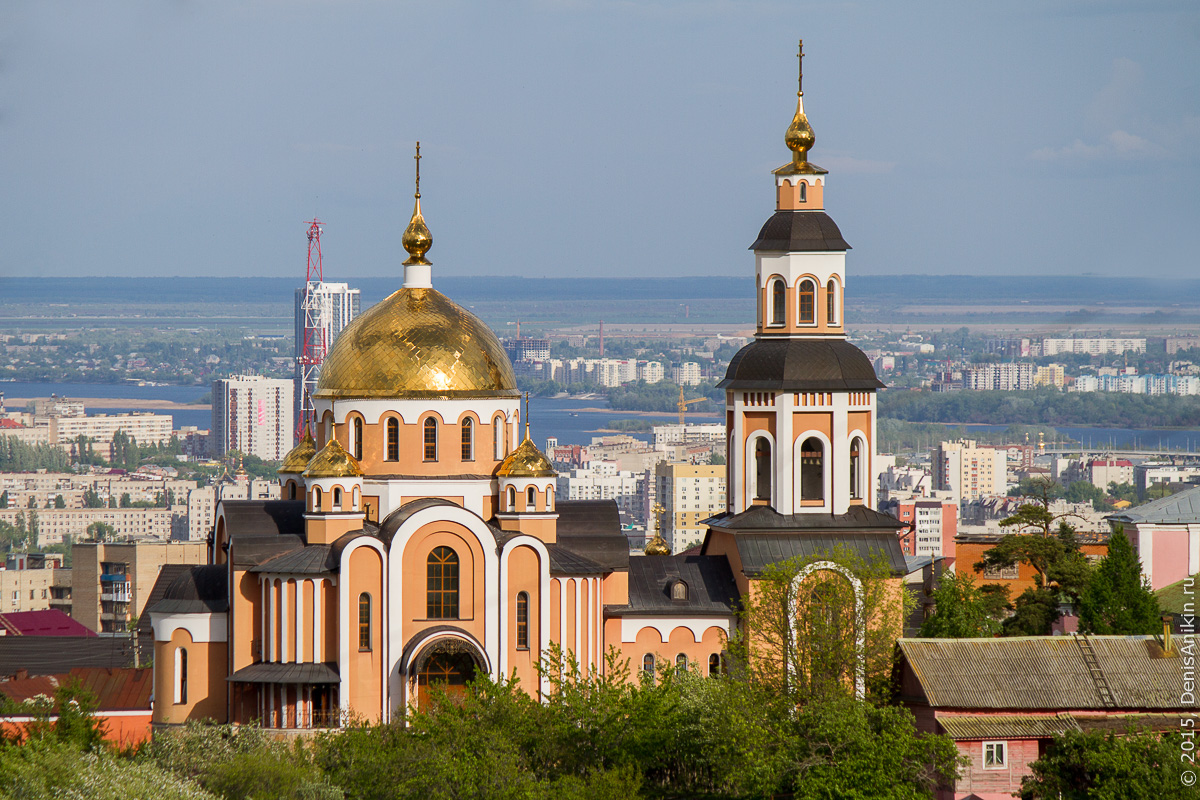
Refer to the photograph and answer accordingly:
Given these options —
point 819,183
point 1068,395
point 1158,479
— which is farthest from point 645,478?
point 819,183

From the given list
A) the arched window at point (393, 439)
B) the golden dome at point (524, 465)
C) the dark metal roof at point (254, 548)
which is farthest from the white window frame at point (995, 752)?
the dark metal roof at point (254, 548)

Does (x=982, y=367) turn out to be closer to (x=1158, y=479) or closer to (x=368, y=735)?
(x=1158, y=479)

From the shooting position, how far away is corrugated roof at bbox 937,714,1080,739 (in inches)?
918

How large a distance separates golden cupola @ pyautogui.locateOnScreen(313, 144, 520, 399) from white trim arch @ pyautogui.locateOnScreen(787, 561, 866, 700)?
15.5 feet

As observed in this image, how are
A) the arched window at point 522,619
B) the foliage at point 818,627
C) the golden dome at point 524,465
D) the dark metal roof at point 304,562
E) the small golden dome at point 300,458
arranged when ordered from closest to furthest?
the foliage at point 818,627, the dark metal roof at point 304,562, the arched window at point 522,619, the golden dome at point 524,465, the small golden dome at point 300,458

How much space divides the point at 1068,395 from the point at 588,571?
449ft

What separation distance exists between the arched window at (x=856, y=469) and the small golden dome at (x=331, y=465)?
6946 mm

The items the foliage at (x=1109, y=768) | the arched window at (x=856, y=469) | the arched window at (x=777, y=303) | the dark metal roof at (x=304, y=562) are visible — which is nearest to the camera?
the foliage at (x=1109, y=768)

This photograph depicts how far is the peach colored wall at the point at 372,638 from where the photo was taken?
2552 centimetres

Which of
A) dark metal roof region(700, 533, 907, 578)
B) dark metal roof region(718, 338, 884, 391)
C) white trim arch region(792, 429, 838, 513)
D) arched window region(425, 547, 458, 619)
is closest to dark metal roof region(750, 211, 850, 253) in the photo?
dark metal roof region(718, 338, 884, 391)

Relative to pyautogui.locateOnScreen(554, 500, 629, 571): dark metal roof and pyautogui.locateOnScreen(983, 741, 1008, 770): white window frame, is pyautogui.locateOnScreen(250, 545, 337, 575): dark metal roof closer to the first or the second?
pyautogui.locateOnScreen(554, 500, 629, 571): dark metal roof

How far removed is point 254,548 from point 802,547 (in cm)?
733

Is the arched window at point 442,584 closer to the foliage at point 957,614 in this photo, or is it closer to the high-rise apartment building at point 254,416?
the foliage at point 957,614

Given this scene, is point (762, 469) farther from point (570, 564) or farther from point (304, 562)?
point (304, 562)
